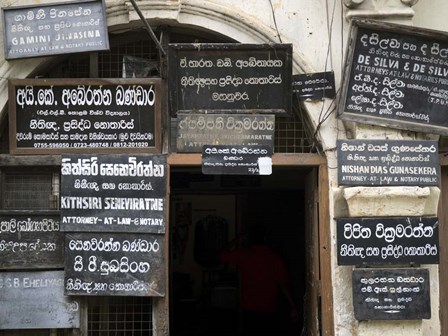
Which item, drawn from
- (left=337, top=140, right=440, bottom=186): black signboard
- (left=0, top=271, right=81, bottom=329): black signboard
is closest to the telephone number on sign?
(left=0, top=271, right=81, bottom=329): black signboard

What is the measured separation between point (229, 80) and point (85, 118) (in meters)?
1.17

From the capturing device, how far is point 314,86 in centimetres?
566

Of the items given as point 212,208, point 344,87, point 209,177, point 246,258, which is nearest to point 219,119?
point 344,87

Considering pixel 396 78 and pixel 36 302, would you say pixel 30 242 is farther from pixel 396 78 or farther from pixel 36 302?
pixel 396 78

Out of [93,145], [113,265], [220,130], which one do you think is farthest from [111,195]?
[220,130]

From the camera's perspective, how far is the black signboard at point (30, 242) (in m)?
5.73

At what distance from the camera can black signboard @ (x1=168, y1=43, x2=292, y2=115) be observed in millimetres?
5664

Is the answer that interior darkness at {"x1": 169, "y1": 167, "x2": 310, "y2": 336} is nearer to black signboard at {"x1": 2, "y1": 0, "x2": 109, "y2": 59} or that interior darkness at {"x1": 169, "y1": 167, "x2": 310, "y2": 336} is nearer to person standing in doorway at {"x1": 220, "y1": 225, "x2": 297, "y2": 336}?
person standing in doorway at {"x1": 220, "y1": 225, "x2": 297, "y2": 336}

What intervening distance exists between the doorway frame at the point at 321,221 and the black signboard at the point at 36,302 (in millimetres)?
704

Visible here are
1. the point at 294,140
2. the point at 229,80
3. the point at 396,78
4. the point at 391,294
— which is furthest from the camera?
the point at 294,140

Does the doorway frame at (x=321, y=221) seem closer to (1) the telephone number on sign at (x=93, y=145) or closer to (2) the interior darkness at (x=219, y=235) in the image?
(1) the telephone number on sign at (x=93, y=145)

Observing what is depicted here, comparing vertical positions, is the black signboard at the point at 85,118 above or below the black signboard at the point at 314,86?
below

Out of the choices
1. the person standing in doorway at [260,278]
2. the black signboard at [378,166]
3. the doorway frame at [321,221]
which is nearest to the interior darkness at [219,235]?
the person standing in doorway at [260,278]

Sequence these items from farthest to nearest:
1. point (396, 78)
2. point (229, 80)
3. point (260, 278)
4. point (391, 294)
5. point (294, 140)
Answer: point (260, 278) → point (294, 140) → point (229, 80) → point (396, 78) → point (391, 294)
